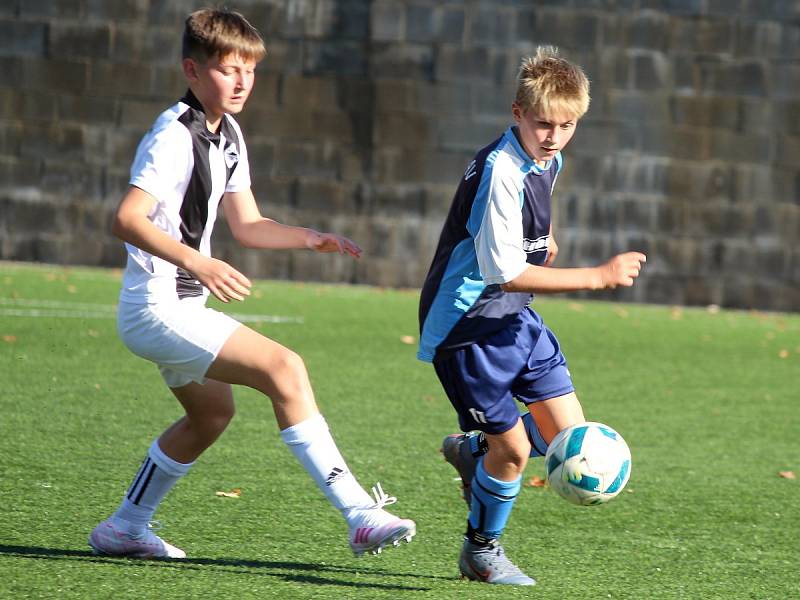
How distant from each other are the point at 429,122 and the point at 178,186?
10160 mm

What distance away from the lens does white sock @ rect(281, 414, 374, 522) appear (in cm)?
403

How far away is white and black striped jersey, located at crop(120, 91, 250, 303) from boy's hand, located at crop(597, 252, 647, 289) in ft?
3.93

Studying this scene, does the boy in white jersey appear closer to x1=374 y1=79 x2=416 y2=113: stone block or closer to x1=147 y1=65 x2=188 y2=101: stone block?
x1=374 y1=79 x2=416 y2=113: stone block

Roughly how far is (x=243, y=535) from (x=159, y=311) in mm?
1060

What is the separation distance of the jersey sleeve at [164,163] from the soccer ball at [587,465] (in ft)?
4.73

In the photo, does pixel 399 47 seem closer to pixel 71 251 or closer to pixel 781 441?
pixel 71 251

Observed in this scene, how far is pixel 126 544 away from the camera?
438 cm

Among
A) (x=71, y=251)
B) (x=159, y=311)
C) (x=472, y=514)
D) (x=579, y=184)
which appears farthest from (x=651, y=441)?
(x=71, y=251)

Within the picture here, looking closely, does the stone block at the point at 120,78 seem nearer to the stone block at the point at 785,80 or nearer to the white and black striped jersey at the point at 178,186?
the stone block at the point at 785,80

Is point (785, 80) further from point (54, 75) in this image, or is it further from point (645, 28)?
point (54, 75)

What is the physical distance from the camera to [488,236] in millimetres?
4062

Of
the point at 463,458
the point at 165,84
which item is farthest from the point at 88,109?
the point at 463,458

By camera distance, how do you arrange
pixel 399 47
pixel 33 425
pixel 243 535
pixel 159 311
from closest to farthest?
pixel 159 311
pixel 243 535
pixel 33 425
pixel 399 47

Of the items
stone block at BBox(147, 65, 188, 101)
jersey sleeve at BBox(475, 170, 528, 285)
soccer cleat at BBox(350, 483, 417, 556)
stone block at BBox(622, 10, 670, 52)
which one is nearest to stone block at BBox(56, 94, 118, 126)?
stone block at BBox(147, 65, 188, 101)
